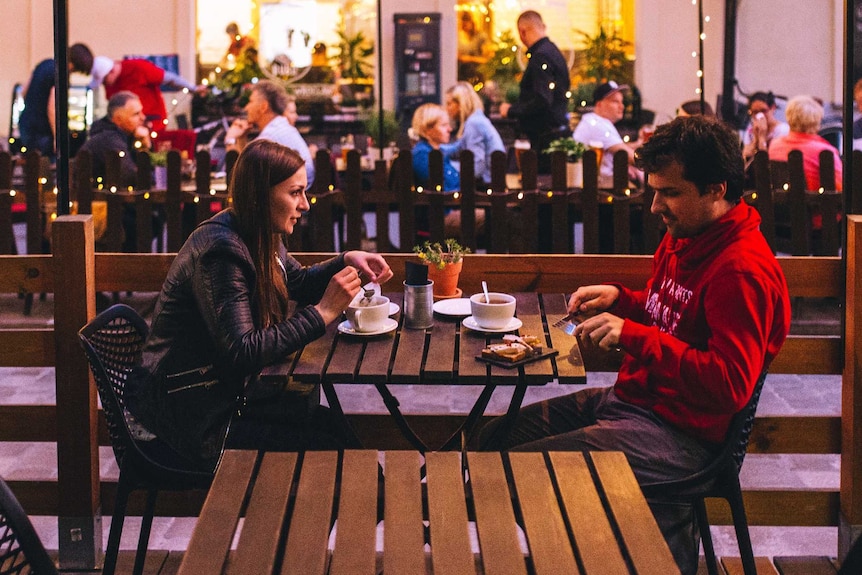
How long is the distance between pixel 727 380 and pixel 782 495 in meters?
0.94

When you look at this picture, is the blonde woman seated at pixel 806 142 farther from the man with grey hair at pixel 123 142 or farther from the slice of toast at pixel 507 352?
the slice of toast at pixel 507 352

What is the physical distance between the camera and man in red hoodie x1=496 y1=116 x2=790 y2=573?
2.10 m

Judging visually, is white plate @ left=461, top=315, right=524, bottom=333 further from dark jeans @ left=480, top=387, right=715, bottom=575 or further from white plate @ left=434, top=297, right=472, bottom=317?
dark jeans @ left=480, top=387, right=715, bottom=575

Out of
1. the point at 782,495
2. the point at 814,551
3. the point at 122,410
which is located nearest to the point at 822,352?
the point at 782,495

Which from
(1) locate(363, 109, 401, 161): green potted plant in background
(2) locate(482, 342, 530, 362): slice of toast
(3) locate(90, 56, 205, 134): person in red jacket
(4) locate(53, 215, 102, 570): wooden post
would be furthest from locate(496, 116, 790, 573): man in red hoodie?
(3) locate(90, 56, 205, 134): person in red jacket

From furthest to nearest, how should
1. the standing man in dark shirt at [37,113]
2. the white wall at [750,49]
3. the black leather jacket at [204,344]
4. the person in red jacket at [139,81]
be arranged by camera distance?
the white wall at [750,49] < the person in red jacket at [139,81] < the standing man in dark shirt at [37,113] < the black leather jacket at [204,344]

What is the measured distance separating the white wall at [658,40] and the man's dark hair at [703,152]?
9.95 meters

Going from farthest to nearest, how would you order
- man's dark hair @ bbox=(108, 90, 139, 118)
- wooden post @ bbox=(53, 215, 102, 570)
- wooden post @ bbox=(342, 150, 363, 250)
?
1. man's dark hair @ bbox=(108, 90, 139, 118)
2. wooden post @ bbox=(342, 150, 363, 250)
3. wooden post @ bbox=(53, 215, 102, 570)

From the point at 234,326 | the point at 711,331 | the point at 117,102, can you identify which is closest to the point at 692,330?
the point at 711,331

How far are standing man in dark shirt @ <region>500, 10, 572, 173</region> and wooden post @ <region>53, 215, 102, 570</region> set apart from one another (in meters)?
4.24

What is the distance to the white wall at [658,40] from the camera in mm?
11656

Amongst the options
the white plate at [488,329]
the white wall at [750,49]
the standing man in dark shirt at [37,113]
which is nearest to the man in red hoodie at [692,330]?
the white plate at [488,329]

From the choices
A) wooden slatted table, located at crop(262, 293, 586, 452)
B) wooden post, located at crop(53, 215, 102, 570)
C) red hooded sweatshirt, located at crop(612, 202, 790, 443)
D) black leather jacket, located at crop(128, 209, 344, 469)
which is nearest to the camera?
red hooded sweatshirt, located at crop(612, 202, 790, 443)

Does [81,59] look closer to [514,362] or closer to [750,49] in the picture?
[514,362]
